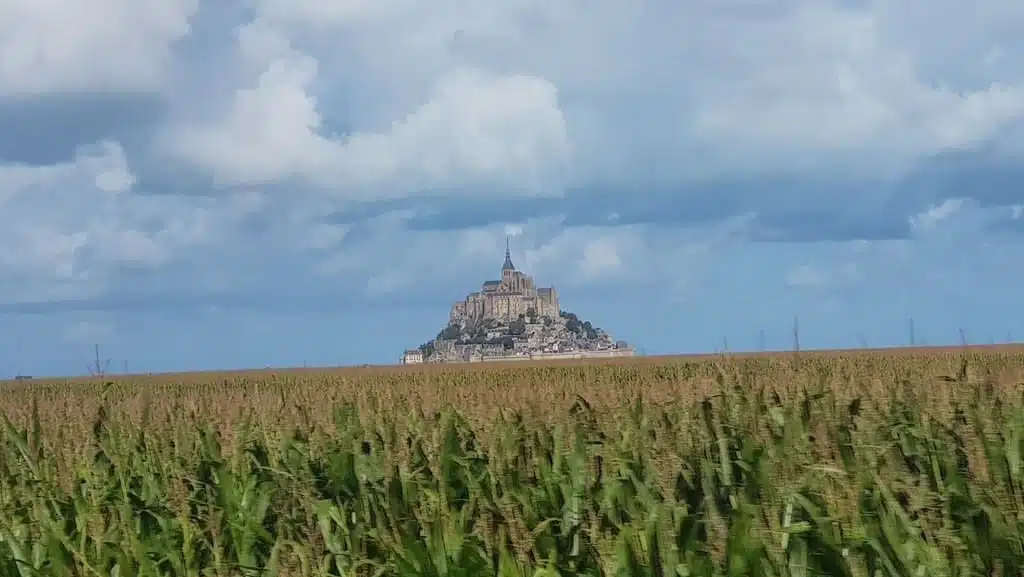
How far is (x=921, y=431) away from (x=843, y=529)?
250 cm

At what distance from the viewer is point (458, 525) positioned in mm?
5422

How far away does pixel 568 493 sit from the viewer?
5.90 m

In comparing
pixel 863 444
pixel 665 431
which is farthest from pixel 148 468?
pixel 863 444

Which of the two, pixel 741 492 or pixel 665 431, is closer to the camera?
pixel 741 492

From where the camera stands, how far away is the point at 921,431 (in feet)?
22.4

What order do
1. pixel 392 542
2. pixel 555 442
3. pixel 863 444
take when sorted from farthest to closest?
pixel 555 442, pixel 863 444, pixel 392 542

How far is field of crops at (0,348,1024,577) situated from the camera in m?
4.60

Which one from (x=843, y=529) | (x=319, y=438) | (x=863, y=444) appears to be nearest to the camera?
(x=843, y=529)

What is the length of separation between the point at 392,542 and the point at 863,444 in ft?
7.44

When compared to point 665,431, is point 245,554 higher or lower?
lower

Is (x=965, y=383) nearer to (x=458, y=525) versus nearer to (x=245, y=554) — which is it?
(x=458, y=525)

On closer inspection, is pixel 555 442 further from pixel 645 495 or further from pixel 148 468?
pixel 148 468

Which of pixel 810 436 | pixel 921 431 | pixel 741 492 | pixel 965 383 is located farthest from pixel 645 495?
pixel 965 383

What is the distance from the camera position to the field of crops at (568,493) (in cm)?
460
